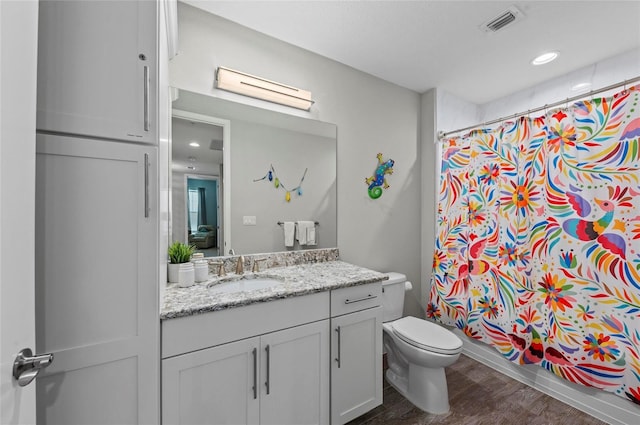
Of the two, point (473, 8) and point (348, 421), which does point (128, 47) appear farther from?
point (348, 421)

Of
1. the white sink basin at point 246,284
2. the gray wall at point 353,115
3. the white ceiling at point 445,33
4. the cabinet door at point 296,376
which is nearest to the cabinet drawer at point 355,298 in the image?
the cabinet door at point 296,376

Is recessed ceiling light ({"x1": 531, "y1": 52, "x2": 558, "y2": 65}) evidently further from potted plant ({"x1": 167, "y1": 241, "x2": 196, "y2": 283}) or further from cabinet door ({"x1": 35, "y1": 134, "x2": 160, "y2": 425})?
potted plant ({"x1": 167, "y1": 241, "x2": 196, "y2": 283})

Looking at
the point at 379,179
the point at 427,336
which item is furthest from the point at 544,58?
the point at 427,336

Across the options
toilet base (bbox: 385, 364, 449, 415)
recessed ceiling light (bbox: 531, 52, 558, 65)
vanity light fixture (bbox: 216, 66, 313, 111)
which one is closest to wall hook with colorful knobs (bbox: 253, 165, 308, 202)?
vanity light fixture (bbox: 216, 66, 313, 111)

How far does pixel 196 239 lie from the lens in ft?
5.36

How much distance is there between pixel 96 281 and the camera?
84 centimetres

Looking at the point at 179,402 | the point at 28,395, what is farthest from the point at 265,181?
the point at 28,395

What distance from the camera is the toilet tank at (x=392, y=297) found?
2088 mm

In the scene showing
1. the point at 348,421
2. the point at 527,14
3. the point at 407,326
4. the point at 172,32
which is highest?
the point at 527,14

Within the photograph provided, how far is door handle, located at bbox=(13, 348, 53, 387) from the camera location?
57 cm

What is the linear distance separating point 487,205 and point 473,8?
1.36 metres

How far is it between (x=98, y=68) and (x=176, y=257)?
0.95 m

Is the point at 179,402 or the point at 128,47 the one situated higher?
the point at 128,47

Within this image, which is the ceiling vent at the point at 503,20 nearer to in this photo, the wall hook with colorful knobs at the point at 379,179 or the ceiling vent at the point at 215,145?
→ the wall hook with colorful knobs at the point at 379,179
